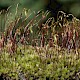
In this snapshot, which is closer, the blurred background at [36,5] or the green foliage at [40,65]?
the green foliage at [40,65]

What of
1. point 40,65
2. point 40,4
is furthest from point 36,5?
point 40,65

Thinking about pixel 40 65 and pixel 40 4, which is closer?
pixel 40 65

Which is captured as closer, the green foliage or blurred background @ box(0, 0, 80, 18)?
the green foliage

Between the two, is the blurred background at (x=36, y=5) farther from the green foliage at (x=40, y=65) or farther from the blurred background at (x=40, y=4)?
the green foliage at (x=40, y=65)

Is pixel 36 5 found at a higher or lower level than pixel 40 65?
higher

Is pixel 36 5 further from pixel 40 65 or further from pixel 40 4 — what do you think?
pixel 40 65

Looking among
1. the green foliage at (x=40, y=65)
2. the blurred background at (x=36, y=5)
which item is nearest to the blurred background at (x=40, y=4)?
the blurred background at (x=36, y=5)

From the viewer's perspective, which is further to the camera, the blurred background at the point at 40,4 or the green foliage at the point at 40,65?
the blurred background at the point at 40,4

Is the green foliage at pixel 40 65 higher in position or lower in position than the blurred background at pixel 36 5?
lower

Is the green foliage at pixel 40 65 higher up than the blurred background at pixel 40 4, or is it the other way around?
the blurred background at pixel 40 4

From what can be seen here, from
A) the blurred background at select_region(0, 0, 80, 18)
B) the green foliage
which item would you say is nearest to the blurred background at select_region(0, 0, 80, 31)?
the blurred background at select_region(0, 0, 80, 18)

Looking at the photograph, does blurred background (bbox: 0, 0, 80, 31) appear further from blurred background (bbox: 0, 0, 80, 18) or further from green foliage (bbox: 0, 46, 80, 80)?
green foliage (bbox: 0, 46, 80, 80)

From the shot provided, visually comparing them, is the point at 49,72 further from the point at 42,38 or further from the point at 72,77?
the point at 42,38
